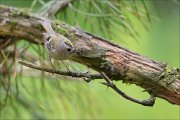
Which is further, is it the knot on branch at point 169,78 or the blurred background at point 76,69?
the blurred background at point 76,69

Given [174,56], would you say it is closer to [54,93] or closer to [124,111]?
[124,111]

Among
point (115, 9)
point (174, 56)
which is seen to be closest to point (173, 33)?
point (174, 56)

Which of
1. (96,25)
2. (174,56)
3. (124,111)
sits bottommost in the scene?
(124,111)

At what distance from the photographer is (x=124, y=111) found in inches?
111

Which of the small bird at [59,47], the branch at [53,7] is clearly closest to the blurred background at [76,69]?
the branch at [53,7]

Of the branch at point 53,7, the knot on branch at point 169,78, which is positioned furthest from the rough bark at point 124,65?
the branch at point 53,7

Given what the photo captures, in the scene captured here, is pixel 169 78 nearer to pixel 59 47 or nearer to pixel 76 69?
pixel 59 47

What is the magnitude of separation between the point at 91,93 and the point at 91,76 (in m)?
0.55

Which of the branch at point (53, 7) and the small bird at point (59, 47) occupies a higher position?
the branch at point (53, 7)

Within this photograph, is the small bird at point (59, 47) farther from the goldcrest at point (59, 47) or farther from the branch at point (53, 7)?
the branch at point (53, 7)

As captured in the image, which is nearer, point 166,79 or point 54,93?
point 166,79

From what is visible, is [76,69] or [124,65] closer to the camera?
[124,65]

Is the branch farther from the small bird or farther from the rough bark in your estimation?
the small bird

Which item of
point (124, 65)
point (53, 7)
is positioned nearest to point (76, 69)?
point (53, 7)
